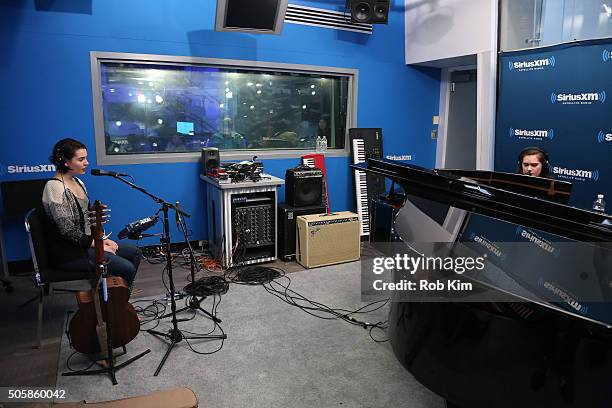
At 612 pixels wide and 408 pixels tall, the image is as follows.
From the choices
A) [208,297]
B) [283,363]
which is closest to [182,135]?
[208,297]

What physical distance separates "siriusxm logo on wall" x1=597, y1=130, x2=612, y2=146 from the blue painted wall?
100 inches

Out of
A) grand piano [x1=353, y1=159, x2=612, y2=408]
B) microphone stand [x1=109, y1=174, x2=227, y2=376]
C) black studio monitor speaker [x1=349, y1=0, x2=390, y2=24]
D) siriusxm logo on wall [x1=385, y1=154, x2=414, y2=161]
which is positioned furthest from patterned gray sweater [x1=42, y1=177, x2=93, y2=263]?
siriusxm logo on wall [x1=385, y1=154, x2=414, y2=161]

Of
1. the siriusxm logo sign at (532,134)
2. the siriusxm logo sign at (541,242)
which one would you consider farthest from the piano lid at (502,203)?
the siriusxm logo sign at (532,134)

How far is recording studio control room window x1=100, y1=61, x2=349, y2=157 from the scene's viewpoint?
453 centimetres

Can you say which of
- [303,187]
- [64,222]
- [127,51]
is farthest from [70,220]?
[303,187]

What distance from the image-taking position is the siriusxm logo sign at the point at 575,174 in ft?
12.8

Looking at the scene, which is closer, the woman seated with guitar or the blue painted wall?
the woman seated with guitar

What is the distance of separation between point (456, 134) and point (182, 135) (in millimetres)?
3775

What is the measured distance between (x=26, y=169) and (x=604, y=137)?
5.32 metres

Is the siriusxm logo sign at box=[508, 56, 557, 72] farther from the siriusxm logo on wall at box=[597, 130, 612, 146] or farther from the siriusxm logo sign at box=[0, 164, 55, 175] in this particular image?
the siriusxm logo sign at box=[0, 164, 55, 175]

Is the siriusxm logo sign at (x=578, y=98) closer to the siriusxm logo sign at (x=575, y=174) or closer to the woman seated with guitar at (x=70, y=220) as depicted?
the siriusxm logo sign at (x=575, y=174)

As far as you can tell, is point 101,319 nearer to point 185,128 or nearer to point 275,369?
point 275,369

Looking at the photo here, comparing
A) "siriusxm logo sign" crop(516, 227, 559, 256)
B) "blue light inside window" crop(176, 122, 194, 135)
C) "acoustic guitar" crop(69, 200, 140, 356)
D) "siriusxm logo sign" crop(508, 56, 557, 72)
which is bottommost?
"acoustic guitar" crop(69, 200, 140, 356)

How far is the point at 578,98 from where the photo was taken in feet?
13.0
